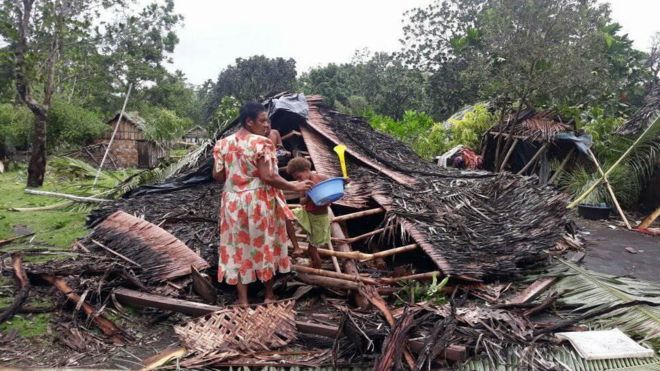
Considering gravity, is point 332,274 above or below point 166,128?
below

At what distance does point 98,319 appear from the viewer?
3260 millimetres

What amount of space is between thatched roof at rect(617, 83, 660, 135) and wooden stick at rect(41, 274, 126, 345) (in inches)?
332

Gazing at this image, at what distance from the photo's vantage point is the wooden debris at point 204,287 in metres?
3.54

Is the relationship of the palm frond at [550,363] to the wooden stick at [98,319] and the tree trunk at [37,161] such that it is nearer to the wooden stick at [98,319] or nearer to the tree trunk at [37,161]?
the wooden stick at [98,319]

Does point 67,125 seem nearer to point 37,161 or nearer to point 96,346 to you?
point 37,161

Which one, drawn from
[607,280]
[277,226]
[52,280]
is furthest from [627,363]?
[52,280]

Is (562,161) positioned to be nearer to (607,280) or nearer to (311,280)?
(607,280)

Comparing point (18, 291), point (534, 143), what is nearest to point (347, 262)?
point (18, 291)

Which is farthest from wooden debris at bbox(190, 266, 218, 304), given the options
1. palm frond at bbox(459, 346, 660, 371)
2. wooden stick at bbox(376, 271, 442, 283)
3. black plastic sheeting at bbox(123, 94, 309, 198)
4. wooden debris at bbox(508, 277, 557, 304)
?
black plastic sheeting at bbox(123, 94, 309, 198)

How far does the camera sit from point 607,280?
375 centimetres

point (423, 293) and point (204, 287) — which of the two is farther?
point (423, 293)

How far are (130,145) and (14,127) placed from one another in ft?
14.2

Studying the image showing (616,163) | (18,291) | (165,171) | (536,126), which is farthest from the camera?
(536,126)

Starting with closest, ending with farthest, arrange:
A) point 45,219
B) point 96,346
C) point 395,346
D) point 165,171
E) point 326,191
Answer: point 395,346, point 96,346, point 326,191, point 45,219, point 165,171
